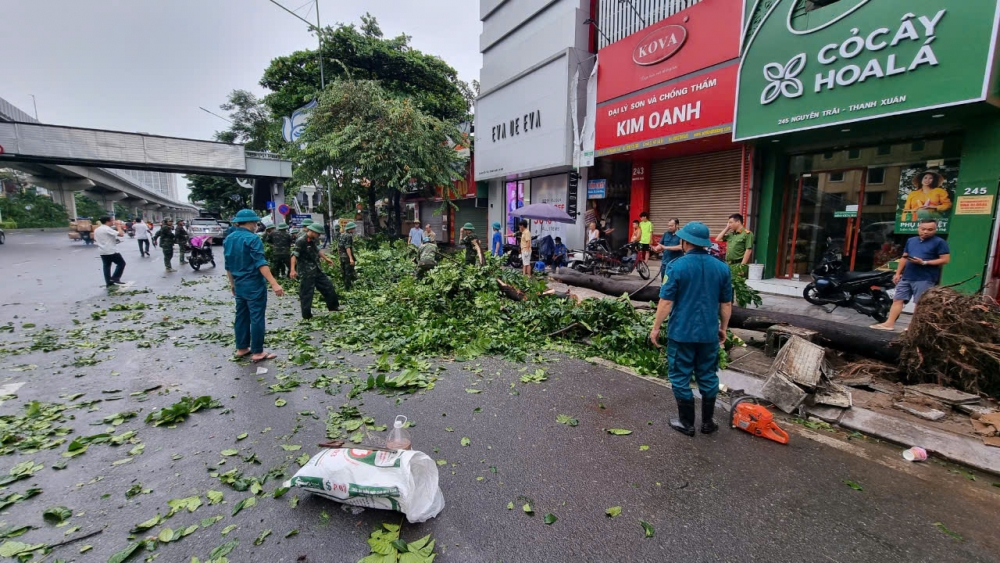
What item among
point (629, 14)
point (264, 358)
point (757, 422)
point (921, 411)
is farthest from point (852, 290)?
point (629, 14)

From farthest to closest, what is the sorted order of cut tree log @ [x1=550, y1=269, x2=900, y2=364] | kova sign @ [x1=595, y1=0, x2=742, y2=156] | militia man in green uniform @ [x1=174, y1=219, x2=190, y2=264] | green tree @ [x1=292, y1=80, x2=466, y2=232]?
1. green tree @ [x1=292, y1=80, x2=466, y2=232]
2. militia man in green uniform @ [x1=174, y1=219, x2=190, y2=264]
3. kova sign @ [x1=595, y1=0, x2=742, y2=156]
4. cut tree log @ [x1=550, y1=269, x2=900, y2=364]

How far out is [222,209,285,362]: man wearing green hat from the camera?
5.41 metres

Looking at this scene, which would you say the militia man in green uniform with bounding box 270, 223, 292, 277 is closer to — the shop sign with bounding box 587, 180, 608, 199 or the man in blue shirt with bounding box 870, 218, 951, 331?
the shop sign with bounding box 587, 180, 608, 199

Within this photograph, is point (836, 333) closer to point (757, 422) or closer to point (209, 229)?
point (757, 422)

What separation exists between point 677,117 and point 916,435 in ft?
30.5

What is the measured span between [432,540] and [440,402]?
187 cm

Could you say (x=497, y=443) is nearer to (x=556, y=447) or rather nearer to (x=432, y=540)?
(x=556, y=447)

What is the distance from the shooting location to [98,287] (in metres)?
10.6

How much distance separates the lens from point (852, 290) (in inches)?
287

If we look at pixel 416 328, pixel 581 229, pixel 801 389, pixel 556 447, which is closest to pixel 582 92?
pixel 581 229

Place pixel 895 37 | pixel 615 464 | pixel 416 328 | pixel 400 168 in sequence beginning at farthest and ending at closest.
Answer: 1. pixel 400 168
2. pixel 895 37
3. pixel 416 328
4. pixel 615 464

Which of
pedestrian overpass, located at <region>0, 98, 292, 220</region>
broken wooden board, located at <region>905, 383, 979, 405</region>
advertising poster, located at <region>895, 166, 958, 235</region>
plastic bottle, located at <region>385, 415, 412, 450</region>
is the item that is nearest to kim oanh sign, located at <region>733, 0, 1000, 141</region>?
advertising poster, located at <region>895, 166, 958, 235</region>

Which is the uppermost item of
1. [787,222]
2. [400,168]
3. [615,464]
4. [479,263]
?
[400,168]

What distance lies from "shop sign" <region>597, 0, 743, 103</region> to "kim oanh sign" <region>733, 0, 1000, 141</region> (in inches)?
30.3
